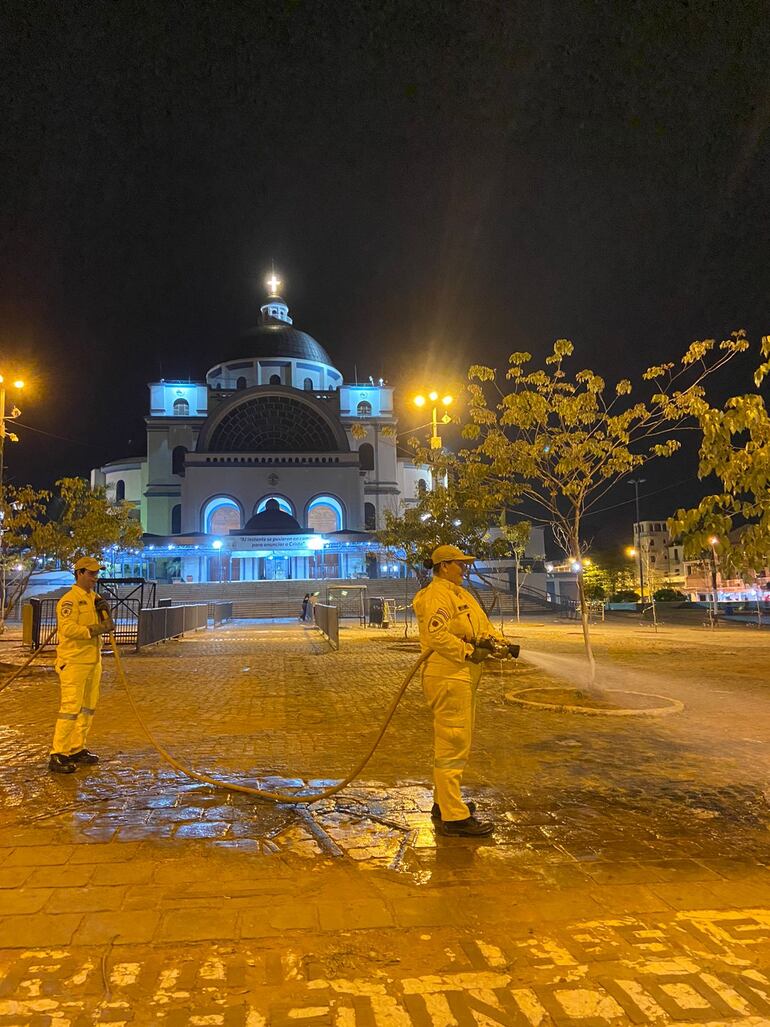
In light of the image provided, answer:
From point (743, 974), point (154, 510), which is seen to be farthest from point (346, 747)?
point (154, 510)

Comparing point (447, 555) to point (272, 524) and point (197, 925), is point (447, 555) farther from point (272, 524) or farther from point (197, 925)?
point (272, 524)

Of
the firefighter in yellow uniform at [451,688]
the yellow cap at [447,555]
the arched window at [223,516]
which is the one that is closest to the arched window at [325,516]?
the arched window at [223,516]

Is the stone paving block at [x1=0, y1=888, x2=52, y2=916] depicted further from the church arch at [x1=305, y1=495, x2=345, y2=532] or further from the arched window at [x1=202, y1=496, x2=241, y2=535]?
the church arch at [x1=305, y1=495, x2=345, y2=532]

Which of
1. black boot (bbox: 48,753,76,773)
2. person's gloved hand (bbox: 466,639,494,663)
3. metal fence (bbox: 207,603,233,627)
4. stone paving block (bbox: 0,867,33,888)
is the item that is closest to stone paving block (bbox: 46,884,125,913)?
stone paving block (bbox: 0,867,33,888)

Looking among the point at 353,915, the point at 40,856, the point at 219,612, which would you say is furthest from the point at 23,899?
the point at 219,612

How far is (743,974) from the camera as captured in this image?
9.50ft

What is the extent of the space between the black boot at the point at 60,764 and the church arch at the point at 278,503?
181 ft

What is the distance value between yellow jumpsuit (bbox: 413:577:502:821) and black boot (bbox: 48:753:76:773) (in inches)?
135

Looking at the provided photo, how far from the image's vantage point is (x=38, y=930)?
3.32 m

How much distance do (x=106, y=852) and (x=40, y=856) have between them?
378mm

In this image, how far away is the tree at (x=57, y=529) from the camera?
16.8 m

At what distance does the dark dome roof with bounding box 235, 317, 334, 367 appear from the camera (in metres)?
72.1

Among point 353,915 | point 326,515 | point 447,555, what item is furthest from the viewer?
point 326,515

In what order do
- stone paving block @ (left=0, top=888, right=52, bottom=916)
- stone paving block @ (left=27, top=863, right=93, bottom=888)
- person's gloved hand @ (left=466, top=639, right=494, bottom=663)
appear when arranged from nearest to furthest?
stone paving block @ (left=0, top=888, right=52, bottom=916) < stone paving block @ (left=27, top=863, right=93, bottom=888) < person's gloved hand @ (left=466, top=639, right=494, bottom=663)
